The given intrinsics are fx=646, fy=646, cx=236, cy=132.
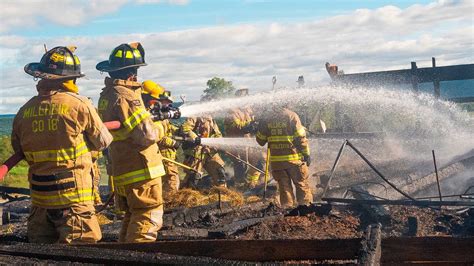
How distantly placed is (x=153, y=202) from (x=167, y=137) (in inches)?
209

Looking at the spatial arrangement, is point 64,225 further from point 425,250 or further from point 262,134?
point 262,134

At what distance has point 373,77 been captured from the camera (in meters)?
14.7

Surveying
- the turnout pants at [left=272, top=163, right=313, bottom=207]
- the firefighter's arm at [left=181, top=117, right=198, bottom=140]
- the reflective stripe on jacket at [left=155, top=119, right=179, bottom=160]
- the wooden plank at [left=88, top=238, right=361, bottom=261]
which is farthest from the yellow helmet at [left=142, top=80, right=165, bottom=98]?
the wooden plank at [left=88, top=238, right=361, bottom=261]

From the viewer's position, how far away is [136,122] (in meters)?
5.54

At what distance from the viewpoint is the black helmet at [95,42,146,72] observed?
19.8 ft

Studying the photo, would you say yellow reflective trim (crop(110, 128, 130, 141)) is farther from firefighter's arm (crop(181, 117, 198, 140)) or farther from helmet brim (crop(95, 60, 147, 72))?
firefighter's arm (crop(181, 117, 198, 140))

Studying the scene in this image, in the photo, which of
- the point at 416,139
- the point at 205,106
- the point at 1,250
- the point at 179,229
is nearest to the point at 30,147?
the point at 1,250

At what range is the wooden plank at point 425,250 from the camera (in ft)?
10.8

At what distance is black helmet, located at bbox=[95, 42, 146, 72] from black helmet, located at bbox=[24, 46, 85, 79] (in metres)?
0.99

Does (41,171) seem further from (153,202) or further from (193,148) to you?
(193,148)

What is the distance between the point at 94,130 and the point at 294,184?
5845 mm

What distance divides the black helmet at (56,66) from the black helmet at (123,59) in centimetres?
99

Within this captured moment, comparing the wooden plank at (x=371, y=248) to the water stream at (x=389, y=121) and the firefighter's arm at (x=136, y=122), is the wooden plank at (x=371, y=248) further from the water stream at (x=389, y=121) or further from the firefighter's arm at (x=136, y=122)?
the water stream at (x=389, y=121)

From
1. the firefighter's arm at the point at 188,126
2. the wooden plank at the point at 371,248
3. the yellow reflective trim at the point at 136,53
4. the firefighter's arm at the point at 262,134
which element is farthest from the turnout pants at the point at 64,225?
the firefighter's arm at the point at 188,126
